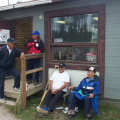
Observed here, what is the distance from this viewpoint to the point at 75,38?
16.0 feet

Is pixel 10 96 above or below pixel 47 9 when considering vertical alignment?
below

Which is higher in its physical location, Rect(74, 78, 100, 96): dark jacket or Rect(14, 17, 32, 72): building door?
Rect(14, 17, 32, 72): building door

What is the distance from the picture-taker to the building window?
4.65 meters

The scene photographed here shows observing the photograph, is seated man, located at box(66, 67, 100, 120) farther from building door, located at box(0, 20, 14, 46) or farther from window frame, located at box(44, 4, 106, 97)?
building door, located at box(0, 20, 14, 46)

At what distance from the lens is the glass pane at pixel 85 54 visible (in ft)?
15.4

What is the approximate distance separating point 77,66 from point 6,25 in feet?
10.0

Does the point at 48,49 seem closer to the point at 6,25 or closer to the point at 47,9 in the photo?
the point at 47,9

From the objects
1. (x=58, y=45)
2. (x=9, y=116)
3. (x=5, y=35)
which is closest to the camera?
(x=9, y=116)

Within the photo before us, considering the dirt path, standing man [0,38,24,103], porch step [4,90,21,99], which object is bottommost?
the dirt path

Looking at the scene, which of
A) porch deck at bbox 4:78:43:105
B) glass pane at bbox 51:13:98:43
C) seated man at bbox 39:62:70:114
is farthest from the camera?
Answer: glass pane at bbox 51:13:98:43

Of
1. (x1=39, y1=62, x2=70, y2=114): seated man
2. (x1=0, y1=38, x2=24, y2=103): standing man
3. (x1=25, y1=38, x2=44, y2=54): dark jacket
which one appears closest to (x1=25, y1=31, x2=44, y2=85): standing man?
(x1=25, y1=38, x2=44, y2=54): dark jacket

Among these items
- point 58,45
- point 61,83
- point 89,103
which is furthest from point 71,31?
point 89,103

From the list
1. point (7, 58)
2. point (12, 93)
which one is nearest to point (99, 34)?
point (7, 58)

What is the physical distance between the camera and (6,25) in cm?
594
